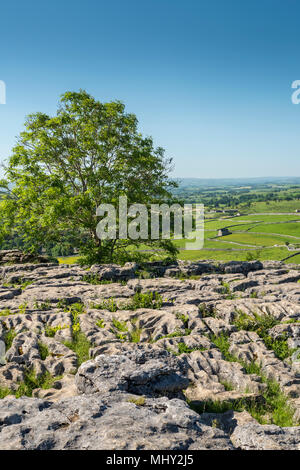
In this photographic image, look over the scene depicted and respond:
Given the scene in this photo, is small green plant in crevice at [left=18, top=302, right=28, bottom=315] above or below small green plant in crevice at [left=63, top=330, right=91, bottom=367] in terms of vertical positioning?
above

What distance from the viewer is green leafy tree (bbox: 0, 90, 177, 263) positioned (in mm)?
27625

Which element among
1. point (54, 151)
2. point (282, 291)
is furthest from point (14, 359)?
point (54, 151)

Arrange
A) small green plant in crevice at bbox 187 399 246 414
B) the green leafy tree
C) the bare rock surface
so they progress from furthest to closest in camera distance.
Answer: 1. the green leafy tree
2. small green plant in crevice at bbox 187 399 246 414
3. the bare rock surface

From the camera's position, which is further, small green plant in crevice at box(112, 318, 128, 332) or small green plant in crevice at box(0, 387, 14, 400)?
small green plant in crevice at box(112, 318, 128, 332)

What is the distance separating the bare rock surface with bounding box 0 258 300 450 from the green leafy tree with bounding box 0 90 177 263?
855cm

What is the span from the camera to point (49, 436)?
5.30 meters

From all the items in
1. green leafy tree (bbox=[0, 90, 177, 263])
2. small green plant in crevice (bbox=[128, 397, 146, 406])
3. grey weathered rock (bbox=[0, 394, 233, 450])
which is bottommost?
small green plant in crevice (bbox=[128, 397, 146, 406])

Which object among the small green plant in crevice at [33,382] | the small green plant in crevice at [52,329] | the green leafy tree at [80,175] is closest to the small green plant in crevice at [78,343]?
the small green plant in crevice at [52,329]

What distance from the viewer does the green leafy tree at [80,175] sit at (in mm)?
27625

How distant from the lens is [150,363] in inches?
326

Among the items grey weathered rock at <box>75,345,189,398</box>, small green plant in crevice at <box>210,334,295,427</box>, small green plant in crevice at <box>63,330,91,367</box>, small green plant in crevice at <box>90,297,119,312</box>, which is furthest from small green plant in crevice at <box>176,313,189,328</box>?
grey weathered rock at <box>75,345,189,398</box>

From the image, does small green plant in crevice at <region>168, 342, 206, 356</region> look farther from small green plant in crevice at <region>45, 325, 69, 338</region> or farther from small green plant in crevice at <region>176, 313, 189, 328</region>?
small green plant in crevice at <region>45, 325, 69, 338</region>

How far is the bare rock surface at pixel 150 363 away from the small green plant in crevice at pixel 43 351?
2.8 inches
